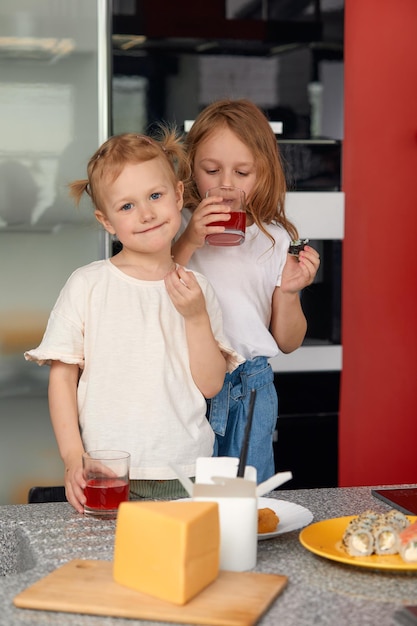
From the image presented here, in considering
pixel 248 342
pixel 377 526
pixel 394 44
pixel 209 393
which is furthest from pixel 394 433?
pixel 377 526

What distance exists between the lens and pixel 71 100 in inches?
112

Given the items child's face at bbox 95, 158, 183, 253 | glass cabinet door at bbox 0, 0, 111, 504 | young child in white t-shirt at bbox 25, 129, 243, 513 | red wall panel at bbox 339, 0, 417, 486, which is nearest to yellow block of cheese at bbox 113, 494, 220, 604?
young child in white t-shirt at bbox 25, 129, 243, 513

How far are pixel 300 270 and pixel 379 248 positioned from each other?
1.48 m

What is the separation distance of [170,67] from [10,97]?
47 cm

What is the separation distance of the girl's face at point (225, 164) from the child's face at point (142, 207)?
0.26 m

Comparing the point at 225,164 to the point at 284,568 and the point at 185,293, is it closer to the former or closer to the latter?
the point at 185,293

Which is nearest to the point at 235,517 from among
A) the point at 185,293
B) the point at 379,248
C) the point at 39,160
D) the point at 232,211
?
the point at 185,293

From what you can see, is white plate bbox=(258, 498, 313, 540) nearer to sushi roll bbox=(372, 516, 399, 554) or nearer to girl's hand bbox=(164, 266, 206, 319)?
sushi roll bbox=(372, 516, 399, 554)

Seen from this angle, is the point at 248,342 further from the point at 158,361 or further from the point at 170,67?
the point at 170,67

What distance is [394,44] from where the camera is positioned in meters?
3.22

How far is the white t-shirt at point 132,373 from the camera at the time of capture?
5.24 feet

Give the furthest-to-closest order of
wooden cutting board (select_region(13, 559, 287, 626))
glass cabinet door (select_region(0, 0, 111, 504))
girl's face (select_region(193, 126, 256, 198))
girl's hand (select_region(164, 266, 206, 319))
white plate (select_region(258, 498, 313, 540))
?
glass cabinet door (select_region(0, 0, 111, 504)), girl's face (select_region(193, 126, 256, 198)), girl's hand (select_region(164, 266, 206, 319)), white plate (select_region(258, 498, 313, 540)), wooden cutting board (select_region(13, 559, 287, 626))

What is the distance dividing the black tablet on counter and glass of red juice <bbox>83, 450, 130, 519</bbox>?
15.1 inches

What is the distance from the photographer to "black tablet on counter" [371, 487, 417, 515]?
1.37 meters
